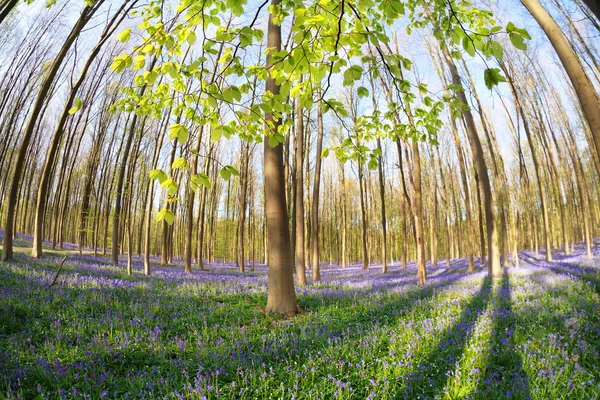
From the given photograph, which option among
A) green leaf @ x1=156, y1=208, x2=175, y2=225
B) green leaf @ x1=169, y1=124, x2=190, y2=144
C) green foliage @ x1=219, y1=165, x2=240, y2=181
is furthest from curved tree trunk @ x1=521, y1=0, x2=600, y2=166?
green leaf @ x1=156, y1=208, x2=175, y2=225

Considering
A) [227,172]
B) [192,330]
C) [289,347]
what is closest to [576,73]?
[227,172]

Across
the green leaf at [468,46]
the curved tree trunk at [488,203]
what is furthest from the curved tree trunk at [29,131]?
the curved tree trunk at [488,203]

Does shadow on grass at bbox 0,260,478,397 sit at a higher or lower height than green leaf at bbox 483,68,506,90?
lower

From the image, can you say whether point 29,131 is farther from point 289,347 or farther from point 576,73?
point 576,73

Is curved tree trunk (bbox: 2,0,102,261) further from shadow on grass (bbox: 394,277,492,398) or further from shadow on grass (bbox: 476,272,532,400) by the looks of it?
shadow on grass (bbox: 476,272,532,400)

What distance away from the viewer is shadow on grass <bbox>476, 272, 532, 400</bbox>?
9.71 feet

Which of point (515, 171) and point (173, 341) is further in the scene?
point (515, 171)

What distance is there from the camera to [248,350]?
392 cm

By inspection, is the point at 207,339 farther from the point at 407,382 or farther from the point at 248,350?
the point at 407,382

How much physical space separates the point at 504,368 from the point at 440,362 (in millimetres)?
795

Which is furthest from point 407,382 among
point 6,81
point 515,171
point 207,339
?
point 515,171

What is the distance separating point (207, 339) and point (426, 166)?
2459 centimetres

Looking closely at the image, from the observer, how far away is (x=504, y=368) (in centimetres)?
365

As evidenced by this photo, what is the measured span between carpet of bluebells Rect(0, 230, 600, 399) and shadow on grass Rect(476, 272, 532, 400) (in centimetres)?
2
